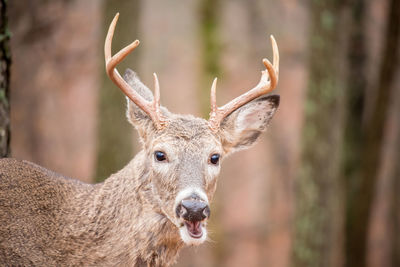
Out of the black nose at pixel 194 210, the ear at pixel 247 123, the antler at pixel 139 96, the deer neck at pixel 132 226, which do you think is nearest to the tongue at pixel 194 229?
the black nose at pixel 194 210

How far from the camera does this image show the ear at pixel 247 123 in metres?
6.00

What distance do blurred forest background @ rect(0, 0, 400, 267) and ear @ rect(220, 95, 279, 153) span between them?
520cm

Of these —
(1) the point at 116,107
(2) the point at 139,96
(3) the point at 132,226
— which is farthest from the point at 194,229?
(1) the point at 116,107

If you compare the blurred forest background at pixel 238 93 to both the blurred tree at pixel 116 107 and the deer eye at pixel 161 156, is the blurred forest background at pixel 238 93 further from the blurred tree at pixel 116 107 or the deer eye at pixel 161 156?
the deer eye at pixel 161 156

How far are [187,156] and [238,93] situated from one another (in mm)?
11723

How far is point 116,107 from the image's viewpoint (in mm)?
9008

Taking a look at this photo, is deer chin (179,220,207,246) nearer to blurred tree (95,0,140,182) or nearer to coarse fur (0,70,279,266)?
coarse fur (0,70,279,266)

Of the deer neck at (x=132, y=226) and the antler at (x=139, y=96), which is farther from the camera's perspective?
the antler at (x=139, y=96)

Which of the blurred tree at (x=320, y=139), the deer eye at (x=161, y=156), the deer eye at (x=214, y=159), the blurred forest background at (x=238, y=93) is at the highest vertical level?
the blurred forest background at (x=238, y=93)

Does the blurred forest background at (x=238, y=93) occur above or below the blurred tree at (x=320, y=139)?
above

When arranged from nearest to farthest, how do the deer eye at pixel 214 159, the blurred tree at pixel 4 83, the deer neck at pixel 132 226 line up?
the deer neck at pixel 132 226 < the deer eye at pixel 214 159 < the blurred tree at pixel 4 83

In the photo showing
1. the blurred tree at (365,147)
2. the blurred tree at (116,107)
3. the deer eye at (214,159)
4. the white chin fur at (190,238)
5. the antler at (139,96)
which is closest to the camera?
the white chin fur at (190,238)

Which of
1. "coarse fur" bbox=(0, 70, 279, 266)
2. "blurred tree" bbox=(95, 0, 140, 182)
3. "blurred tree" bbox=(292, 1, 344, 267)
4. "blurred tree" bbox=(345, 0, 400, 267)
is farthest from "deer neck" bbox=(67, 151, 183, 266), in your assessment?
"blurred tree" bbox=(345, 0, 400, 267)

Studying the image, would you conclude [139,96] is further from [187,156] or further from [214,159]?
[214,159]
